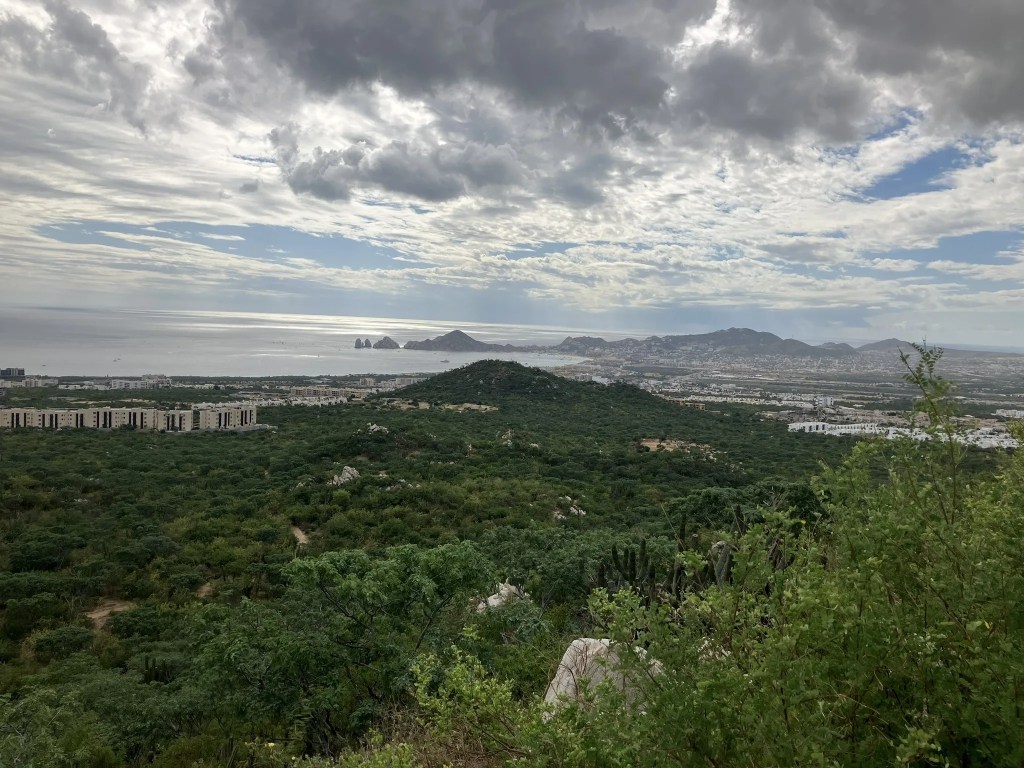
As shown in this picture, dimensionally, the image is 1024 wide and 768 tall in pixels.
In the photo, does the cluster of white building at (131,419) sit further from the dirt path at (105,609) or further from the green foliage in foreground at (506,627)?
the dirt path at (105,609)

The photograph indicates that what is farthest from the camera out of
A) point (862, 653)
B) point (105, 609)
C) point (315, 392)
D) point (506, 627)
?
point (315, 392)

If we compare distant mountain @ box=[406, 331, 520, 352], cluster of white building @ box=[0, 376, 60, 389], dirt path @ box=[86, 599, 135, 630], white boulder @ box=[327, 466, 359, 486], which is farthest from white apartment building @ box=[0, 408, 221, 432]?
distant mountain @ box=[406, 331, 520, 352]

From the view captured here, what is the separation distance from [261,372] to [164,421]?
67.0 metres

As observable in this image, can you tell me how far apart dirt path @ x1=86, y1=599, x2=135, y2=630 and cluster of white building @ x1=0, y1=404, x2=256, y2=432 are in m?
32.3

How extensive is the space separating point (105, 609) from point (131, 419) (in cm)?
3731

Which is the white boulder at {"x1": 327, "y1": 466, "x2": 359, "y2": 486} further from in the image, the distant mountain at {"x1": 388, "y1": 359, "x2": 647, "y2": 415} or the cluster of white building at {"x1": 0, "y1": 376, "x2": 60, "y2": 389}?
the cluster of white building at {"x1": 0, "y1": 376, "x2": 60, "y2": 389}

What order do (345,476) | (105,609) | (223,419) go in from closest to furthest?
(105,609), (345,476), (223,419)

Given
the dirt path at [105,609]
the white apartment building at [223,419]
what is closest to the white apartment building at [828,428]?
the white apartment building at [223,419]

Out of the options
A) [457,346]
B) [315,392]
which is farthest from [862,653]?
[457,346]

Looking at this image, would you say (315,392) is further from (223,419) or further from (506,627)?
(506,627)

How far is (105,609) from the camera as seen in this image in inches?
555

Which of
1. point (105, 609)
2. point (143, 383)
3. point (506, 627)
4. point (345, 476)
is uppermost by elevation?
point (506, 627)

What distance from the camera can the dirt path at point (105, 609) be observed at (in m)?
13.3

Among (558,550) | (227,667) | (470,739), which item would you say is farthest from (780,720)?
(558,550)
